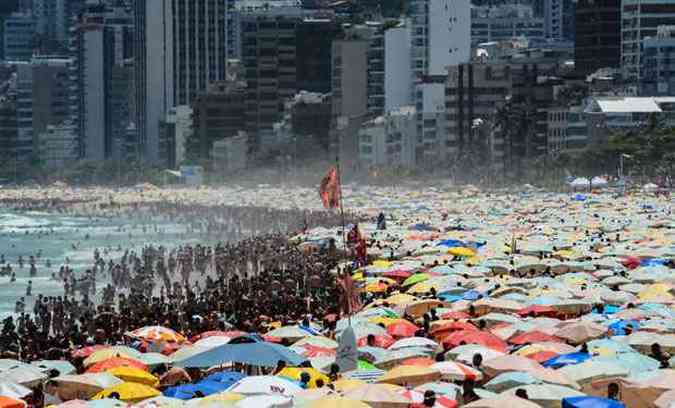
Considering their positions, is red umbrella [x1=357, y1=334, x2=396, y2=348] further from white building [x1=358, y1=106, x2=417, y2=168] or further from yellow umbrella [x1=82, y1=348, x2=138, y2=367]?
white building [x1=358, y1=106, x2=417, y2=168]

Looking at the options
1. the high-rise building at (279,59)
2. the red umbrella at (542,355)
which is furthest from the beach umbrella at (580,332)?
the high-rise building at (279,59)

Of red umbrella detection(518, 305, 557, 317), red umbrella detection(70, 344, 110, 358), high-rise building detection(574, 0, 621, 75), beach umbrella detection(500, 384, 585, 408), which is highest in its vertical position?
high-rise building detection(574, 0, 621, 75)

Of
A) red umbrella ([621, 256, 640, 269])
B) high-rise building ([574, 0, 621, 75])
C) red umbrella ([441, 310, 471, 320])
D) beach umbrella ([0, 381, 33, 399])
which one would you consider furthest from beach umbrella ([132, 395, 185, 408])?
high-rise building ([574, 0, 621, 75])

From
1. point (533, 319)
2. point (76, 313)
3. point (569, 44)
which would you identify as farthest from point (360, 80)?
point (533, 319)

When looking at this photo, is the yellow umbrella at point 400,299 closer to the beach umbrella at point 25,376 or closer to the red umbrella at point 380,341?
the red umbrella at point 380,341

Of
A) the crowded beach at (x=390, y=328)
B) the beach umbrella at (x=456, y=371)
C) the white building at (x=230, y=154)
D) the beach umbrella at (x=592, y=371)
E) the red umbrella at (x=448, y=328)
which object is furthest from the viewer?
the white building at (x=230, y=154)
